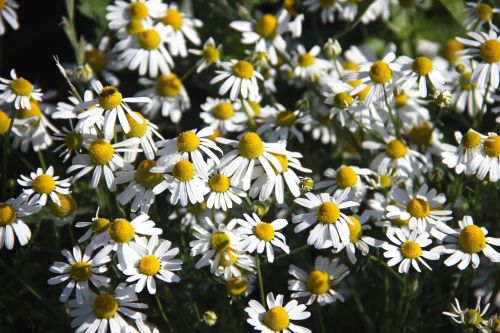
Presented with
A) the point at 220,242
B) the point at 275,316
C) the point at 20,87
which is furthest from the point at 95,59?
the point at 275,316

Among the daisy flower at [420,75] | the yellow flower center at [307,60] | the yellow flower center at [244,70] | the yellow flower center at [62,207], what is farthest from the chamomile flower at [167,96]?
the daisy flower at [420,75]

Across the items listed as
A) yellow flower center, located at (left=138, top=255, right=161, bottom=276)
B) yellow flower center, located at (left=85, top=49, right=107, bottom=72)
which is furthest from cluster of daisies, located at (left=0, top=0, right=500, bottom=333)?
yellow flower center, located at (left=85, top=49, right=107, bottom=72)

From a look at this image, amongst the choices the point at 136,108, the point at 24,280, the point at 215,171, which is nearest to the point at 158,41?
the point at 136,108

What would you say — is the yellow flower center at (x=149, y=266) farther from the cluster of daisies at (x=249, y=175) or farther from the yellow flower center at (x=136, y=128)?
the yellow flower center at (x=136, y=128)

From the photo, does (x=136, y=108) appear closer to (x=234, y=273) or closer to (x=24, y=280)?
(x=24, y=280)

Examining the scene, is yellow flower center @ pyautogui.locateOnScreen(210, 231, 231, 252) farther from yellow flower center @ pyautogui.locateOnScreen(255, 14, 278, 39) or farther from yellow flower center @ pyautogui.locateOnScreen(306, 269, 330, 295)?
yellow flower center @ pyautogui.locateOnScreen(255, 14, 278, 39)

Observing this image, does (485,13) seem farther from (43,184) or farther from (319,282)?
(43,184)

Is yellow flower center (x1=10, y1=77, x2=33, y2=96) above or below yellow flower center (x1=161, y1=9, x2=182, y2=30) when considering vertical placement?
above
